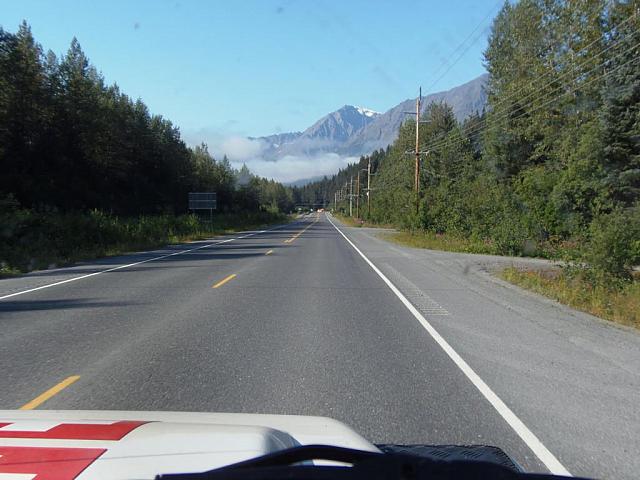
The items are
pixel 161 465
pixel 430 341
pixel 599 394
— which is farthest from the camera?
pixel 430 341

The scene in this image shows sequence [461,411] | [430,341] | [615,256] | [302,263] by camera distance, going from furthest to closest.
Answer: [302,263] → [615,256] → [430,341] → [461,411]

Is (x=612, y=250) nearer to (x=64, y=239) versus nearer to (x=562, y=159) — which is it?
(x=64, y=239)

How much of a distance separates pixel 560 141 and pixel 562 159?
1.81 metres

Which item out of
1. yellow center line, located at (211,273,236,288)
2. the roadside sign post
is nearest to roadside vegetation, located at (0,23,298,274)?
the roadside sign post

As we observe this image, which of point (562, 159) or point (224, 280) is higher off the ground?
point (562, 159)

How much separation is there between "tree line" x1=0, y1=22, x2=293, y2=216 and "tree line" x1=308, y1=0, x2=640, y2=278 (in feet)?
81.1

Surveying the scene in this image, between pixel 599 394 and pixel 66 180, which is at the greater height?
pixel 66 180

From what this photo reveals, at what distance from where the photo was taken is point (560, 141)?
38.6 meters

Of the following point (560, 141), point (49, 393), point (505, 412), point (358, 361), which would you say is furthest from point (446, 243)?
point (49, 393)

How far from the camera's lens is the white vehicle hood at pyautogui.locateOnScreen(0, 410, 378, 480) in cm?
227

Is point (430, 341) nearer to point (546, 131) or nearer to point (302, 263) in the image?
point (302, 263)

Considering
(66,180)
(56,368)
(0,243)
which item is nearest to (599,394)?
(56,368)

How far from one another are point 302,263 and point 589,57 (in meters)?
24.9

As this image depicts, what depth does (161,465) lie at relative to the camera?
230cm
